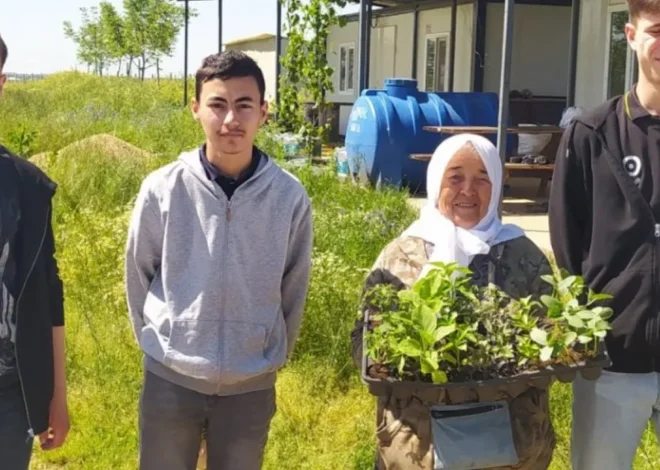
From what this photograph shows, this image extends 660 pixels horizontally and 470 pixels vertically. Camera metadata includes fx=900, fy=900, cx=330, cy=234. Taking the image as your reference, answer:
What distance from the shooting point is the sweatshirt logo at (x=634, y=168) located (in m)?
2.38

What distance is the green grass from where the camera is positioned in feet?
12.9

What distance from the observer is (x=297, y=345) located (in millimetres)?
4797

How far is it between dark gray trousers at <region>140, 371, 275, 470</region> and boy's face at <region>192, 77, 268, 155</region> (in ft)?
2.29

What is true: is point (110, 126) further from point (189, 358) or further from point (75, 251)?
point (189, 358)

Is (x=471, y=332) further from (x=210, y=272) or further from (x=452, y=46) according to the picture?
(x=452, y=46)

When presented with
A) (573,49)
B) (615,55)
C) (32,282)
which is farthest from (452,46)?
(32,282)

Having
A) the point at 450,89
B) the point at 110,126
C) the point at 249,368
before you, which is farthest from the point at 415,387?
the point at 450,89

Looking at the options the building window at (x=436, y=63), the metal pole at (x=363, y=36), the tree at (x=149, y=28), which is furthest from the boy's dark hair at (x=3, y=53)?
the tree at (x=149, y=28)

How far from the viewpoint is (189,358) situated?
2.46 m

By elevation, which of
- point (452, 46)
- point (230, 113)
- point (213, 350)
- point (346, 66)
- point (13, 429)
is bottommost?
point (13, 429)

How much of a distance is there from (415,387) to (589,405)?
0.63 m

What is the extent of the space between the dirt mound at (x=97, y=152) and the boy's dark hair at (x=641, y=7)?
7172 millimetres

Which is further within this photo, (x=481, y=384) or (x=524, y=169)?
(x=524, y=169)

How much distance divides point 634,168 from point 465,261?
509 millimetres
